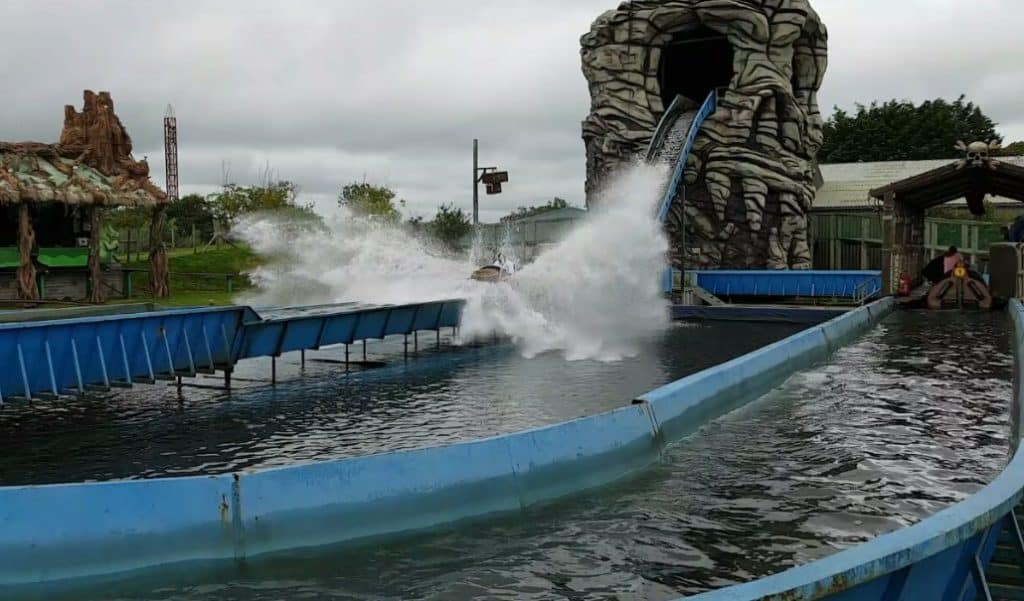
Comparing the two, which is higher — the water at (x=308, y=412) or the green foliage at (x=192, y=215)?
the green foliage at (x=192, y=215)

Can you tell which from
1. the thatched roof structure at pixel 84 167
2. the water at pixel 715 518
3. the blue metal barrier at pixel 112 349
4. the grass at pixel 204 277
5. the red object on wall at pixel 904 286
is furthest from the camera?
the grass at pixel 204 277

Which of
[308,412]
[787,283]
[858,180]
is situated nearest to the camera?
[308,412]

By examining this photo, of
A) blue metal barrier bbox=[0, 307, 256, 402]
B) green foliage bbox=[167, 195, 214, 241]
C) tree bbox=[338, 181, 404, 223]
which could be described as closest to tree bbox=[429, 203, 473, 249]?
tree bbox=[338, 181, 404, 223]

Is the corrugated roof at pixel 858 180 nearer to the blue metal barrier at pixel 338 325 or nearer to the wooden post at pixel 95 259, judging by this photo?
the blue metal barrier at pixel 338 325

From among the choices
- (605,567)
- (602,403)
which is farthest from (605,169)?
(605,567)

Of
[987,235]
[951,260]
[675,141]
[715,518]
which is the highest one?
[675,141]

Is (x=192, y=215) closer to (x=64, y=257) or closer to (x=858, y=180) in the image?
(x=64, y=257)

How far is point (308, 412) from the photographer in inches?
526

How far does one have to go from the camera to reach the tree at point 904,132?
72.7 meters

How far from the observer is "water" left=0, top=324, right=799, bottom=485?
34.2 feet

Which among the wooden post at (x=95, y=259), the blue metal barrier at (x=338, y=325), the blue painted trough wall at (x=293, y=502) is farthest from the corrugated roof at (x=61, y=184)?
the blue painted trough wall at (x=293, y=502)

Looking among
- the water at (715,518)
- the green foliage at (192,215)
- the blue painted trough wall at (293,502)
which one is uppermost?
the green foliage at (192,215)

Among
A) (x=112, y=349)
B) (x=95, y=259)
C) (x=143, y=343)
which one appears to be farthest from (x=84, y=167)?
(x=112, y=349)

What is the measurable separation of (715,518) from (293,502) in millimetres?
3302
